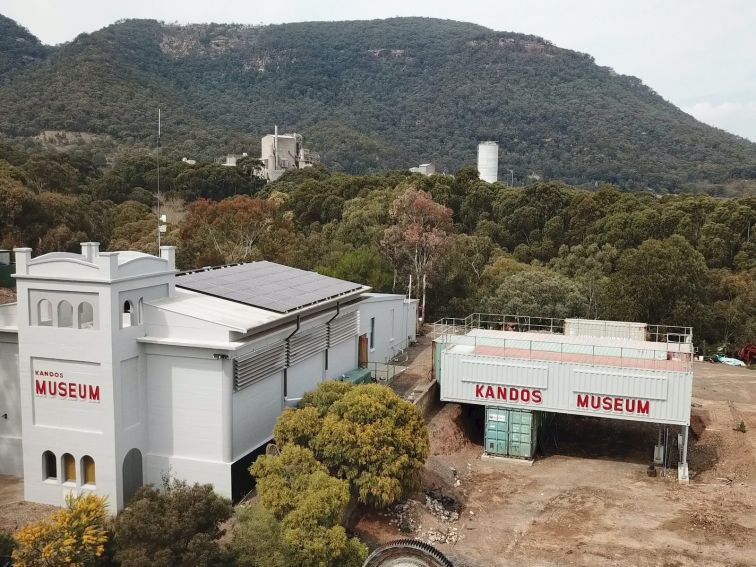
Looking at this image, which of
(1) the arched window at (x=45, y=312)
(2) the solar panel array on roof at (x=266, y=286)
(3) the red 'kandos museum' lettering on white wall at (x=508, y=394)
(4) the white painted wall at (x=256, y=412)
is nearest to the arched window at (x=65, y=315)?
(1) the arched window at (x=45, y=312)

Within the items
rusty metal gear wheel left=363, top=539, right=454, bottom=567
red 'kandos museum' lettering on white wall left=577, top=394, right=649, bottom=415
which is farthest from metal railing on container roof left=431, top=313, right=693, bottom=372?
rusty metal gear wheel left=363, top=539, right=454, bottom=567

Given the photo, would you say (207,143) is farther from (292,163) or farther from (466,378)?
(466,378)

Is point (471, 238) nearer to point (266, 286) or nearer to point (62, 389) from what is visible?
point (266, 286)

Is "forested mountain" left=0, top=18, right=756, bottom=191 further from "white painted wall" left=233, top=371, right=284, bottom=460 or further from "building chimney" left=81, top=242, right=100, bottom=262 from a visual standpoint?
"white painted wall" left=233, top=371, right=284, bottom=460

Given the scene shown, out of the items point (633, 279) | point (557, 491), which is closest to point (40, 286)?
point (557, 491)

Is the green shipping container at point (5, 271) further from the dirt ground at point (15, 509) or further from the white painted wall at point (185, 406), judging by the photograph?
the white painted wall at point (185, 406)
